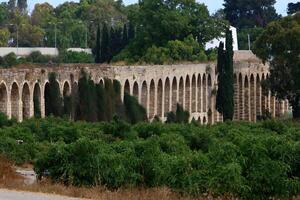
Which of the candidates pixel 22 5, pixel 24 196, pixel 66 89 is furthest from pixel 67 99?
pixel 22 5

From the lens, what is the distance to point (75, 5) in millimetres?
149125

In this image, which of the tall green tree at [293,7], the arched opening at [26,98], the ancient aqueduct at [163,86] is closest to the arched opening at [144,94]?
the ancient aqueduct at [163,86]

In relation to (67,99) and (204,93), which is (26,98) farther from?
(204,93)

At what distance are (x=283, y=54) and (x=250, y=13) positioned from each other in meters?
61.3

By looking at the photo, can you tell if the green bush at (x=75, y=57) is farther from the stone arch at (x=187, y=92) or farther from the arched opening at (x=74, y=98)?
the arched opening at (x=74, y=98)

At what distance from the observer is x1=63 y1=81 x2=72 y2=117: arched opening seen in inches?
1953

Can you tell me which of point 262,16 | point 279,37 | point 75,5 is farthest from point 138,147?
point 75,5

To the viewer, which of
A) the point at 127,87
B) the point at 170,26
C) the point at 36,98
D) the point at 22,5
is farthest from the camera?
the point at 22,5

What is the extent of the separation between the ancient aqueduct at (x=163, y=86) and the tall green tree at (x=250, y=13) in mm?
28604

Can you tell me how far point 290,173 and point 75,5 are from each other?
133m

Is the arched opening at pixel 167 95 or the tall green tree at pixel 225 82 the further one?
the tall green tree at pixel 225 82

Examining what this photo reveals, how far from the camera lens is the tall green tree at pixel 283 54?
5909 centimetres

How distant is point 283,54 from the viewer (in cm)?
5991

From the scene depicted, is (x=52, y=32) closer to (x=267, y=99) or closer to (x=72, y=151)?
(x=267, y=99)
